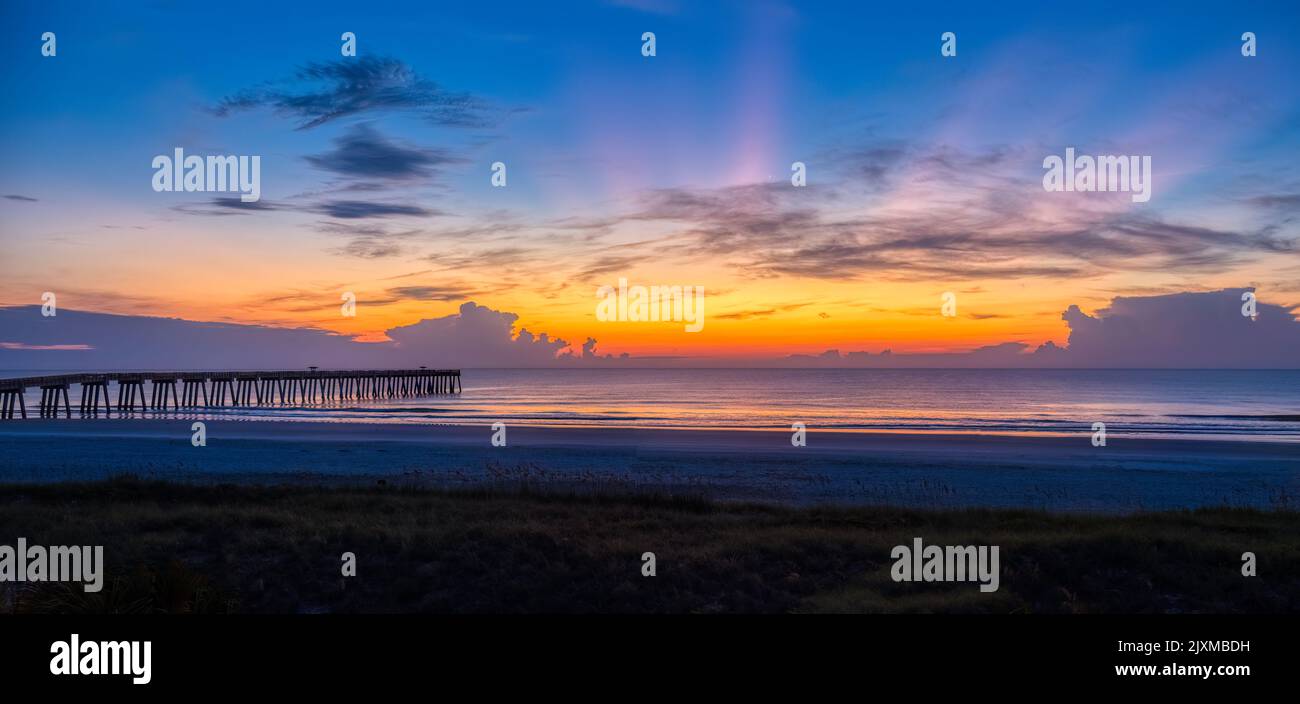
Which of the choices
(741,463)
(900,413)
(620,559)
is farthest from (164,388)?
(620,559)

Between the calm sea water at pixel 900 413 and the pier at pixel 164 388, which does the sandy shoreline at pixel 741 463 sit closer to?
the calm sea water at pixel 900 413

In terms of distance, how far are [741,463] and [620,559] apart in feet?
59.9

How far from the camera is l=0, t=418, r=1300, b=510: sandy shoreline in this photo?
22656mm

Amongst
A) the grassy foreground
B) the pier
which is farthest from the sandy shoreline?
the pier

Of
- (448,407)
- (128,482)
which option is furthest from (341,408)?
(128,482)

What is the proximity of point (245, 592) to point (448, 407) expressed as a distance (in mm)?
65814

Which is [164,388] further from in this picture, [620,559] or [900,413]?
[620,559]

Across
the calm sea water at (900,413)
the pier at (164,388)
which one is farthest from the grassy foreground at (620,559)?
the pier at (164,388)

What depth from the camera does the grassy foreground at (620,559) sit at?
10.2m

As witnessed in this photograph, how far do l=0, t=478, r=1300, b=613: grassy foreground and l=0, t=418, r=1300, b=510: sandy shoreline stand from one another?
21.4 ft

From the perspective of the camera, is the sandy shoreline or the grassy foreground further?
the sandy shoreline

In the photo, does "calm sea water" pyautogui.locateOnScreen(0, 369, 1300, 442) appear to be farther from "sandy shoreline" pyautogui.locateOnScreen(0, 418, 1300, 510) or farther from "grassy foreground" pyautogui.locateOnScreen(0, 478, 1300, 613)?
"grassy foreground" pyautogui.locateOnScreen(0, 478, 1300, 613)
